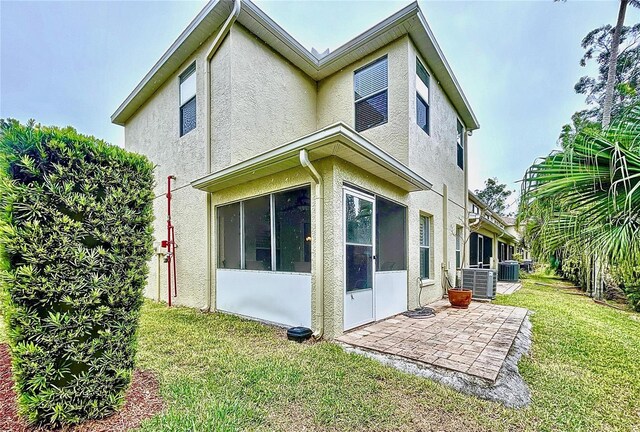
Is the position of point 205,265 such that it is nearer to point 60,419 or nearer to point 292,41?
point 60,419

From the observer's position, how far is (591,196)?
3.07m

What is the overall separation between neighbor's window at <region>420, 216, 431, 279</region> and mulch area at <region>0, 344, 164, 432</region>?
671 cm

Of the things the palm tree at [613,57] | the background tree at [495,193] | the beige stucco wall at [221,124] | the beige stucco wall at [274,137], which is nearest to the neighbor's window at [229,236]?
the beige stucco wall at [274,137]

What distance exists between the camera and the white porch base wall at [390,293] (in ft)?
20.1

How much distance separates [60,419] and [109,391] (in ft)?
1.16

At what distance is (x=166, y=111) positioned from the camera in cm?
906

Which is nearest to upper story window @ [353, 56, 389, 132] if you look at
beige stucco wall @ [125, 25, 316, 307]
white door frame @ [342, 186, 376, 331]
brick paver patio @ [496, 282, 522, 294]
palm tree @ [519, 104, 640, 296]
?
beige stucco wall @ [125, 25, 316, 307]

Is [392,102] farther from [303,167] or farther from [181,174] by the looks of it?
[181,174]

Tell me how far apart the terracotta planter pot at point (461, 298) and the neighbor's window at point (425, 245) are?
91cm

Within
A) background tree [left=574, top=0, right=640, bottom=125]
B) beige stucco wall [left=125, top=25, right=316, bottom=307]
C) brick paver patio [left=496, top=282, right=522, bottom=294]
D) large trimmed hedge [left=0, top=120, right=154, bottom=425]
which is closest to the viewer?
large trimmed hedge [left=0, top=120, right=154, bottom=425]

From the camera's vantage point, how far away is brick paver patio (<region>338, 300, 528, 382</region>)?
156 inches

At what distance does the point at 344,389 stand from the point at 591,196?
3.25 metres

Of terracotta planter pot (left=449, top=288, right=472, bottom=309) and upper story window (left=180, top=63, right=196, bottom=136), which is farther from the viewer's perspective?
upper story window (left=180, top=63, right=196, bottom=136)

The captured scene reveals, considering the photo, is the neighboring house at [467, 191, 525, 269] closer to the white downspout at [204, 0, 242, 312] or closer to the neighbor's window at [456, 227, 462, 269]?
the neighbor's window at [456, 227, 462, 269]
